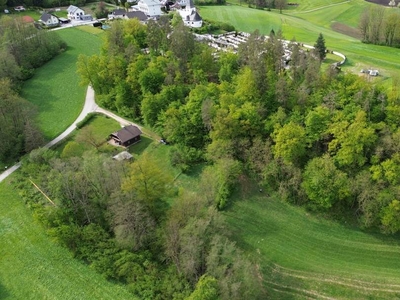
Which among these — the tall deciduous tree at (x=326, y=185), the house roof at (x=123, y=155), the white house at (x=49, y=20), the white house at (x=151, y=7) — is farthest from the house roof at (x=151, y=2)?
the tall deciduous tree at (x=326, y=185)

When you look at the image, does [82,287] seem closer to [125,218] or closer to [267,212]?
[125,218]

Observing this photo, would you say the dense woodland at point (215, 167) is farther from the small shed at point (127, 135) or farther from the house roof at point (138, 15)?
the house roof at point (138, 15)

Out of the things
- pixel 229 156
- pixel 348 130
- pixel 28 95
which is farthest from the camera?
pixel 28 95

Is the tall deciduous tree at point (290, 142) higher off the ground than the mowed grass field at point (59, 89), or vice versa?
the tall deciduous tree at point (290, 142)

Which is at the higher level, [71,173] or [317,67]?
[317,67]

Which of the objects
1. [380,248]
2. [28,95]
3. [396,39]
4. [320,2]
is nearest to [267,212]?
[380,248]

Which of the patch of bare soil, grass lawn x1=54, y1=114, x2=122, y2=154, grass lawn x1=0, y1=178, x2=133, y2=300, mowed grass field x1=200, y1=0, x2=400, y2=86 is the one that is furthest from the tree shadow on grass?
the patch of bare soil

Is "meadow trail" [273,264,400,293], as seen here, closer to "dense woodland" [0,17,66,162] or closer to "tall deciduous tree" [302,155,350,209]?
"tall deciduous tree" [302,155,350,209]
